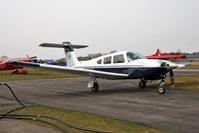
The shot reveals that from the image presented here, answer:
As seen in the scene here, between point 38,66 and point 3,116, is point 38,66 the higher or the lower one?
the higher one

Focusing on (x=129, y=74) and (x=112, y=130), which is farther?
(x=129, y=74)

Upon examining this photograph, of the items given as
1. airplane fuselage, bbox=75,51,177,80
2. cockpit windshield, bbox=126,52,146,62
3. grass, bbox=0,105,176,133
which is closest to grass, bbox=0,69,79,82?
airplane fuselage, bbox=75,51,177,80

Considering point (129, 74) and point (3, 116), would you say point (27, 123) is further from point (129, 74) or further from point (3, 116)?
point (129, 74)

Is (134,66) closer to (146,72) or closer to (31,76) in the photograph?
(146,72)

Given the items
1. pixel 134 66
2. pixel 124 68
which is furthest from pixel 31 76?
pixel 134 66

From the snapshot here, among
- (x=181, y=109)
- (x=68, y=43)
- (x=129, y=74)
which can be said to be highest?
(x=68, y=43)

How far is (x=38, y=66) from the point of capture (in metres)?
12.4

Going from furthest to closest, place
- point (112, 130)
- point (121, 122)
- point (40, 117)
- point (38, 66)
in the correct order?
point (38, 66) → point (40, 117) → point (121, 122) → point (112, 130)

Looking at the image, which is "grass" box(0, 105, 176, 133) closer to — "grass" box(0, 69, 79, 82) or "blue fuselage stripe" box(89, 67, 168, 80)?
"blue fuselage stripe" box(89, 67, 168, 80)

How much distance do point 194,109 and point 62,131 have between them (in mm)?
5201

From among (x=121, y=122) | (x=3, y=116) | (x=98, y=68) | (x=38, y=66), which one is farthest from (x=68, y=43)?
(x=121, y=122)

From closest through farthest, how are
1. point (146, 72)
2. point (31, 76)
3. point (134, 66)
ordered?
1. point (146, 72)
2. point (134, 66)
3. point (31, 76)

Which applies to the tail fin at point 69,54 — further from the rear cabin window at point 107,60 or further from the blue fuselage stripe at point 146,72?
the blue fuselage stripe at point 146,72

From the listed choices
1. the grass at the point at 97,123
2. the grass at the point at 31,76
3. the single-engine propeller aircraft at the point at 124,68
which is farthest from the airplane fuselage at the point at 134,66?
the grass at the point at 31,76
